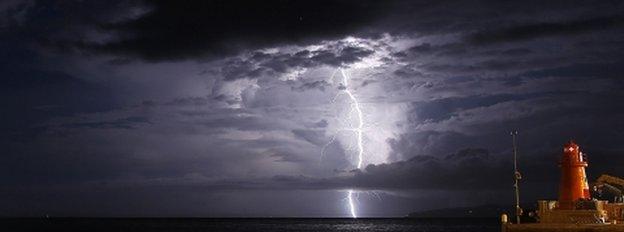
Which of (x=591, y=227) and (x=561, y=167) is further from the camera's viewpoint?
(x=561, y=167)

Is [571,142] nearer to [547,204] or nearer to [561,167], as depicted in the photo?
[561,167]

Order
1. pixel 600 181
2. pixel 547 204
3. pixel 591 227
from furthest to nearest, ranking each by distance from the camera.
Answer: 1. pixel 600 181
2. pixel 547 204
3. pixel 591 227

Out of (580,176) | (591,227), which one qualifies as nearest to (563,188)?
(580,176)

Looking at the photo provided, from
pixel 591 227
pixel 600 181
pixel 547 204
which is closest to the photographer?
pixel 591 227

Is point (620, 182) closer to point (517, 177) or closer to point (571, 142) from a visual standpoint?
point (571, 142)

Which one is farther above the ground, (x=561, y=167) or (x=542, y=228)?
(x=561, y=167)

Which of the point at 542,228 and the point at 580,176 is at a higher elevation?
the point at 580,176

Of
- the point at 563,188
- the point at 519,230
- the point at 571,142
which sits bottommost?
the point at 519,230
